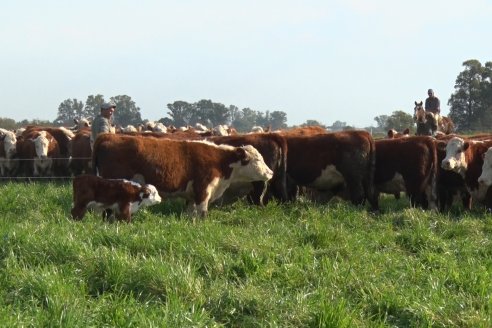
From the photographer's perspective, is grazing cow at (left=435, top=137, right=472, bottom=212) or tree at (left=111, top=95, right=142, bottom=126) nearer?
grazing cow at (left=435, top=137, right=472, bottom=212)

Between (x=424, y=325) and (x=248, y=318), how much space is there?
1333mm

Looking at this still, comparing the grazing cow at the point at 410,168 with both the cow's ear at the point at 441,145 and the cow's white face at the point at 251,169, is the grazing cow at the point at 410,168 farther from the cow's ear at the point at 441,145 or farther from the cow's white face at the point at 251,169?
the cow's white face at the point at 251,169

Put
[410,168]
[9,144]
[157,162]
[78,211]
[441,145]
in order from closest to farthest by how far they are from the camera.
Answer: [78,211] → [157,162] → [410,168] → [441,145] → [9,144]

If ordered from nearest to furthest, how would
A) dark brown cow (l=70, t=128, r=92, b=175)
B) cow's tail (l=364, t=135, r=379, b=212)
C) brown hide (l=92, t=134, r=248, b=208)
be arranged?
1. brown hide (l=92, t=134, r=248, b=208)
2. cow's tail (l=364, t=135, r=379, b=212)
3. dark brown cow (l=70, t=128, r=92, b=175)

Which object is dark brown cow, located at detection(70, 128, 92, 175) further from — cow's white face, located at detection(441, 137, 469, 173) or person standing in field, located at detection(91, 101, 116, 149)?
cow's white face, located at detection(441, 137, 469, 173)

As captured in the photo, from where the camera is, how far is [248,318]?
518 centimetres

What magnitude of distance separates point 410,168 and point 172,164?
423cm

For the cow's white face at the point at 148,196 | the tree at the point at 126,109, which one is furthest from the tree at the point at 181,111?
the cow's white face at the point at 148,196

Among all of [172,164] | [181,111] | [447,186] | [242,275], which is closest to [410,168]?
[447,186]

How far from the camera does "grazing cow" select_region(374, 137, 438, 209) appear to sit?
11750 mm

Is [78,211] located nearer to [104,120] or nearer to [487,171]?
[104,120]

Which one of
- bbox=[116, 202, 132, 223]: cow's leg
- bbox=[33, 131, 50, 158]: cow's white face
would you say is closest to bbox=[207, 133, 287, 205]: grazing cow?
bbox=[116, 202, 132, 223]: cow's leg

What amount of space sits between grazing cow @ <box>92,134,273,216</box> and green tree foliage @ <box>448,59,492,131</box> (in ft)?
160

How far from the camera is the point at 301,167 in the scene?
12.3 meters
